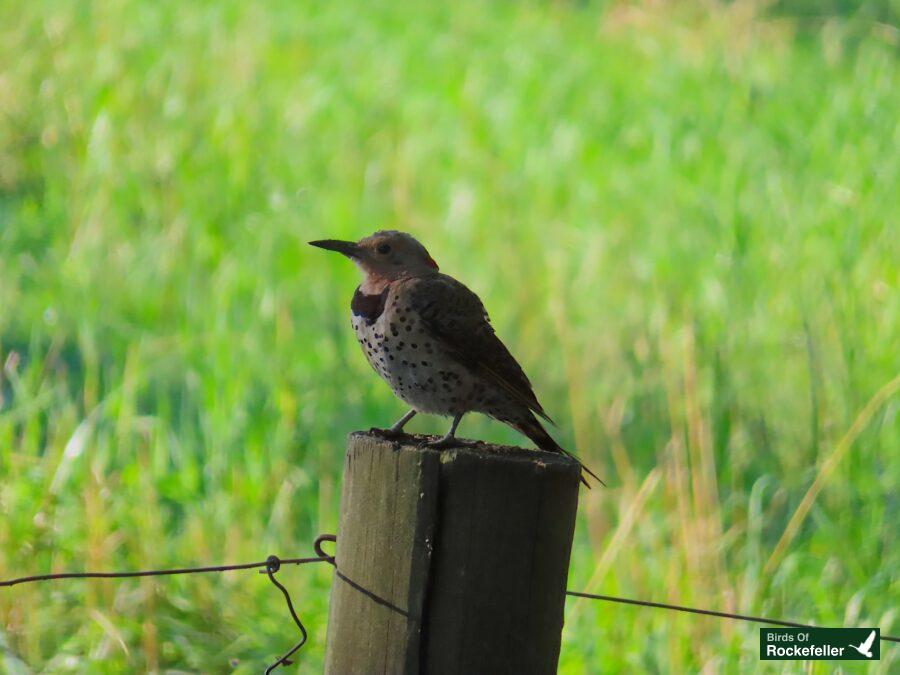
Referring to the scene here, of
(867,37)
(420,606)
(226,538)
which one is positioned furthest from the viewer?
(867,37)

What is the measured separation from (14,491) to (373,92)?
230 inches

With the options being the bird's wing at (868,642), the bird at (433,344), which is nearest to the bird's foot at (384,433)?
the bird at (433,344)

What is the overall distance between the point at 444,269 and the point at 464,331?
13.0 feet

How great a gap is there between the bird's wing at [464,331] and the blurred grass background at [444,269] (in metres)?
0.86

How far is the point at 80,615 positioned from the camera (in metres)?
4.16

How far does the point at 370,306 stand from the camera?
3.05m

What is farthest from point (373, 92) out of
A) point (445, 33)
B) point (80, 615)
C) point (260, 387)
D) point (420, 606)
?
point (420, 606)

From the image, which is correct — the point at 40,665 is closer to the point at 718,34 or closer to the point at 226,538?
the point at 226,538

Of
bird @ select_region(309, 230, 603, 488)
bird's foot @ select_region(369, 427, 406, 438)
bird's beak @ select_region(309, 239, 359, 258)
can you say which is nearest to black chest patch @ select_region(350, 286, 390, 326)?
bird @ select_region(309, 230, 603, 488)

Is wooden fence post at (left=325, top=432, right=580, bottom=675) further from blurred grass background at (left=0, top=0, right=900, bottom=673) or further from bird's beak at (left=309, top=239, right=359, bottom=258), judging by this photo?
blurred grass background at (left=0, top=0, right=900, bottom=673)

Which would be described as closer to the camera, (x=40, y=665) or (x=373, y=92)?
(x=40, y=665)

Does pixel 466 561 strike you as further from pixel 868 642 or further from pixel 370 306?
pixel 868 642

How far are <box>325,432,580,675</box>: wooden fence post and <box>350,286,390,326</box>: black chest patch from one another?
937mm

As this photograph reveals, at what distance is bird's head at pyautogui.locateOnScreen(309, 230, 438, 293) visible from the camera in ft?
10.1
